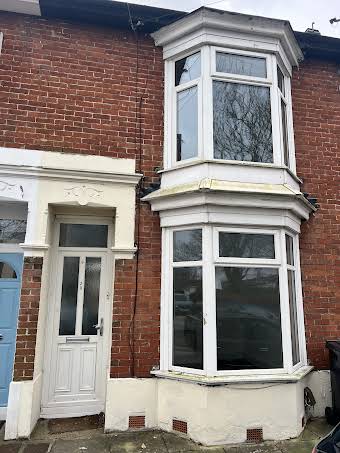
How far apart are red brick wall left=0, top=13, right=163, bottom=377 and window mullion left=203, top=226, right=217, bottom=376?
2.36ft

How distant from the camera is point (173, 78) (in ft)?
18.1

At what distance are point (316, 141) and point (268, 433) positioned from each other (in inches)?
176

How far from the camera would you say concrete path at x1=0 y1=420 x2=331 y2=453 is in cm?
403

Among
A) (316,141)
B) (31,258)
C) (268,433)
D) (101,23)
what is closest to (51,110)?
(101,23)

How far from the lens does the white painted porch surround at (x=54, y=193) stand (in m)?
4.71

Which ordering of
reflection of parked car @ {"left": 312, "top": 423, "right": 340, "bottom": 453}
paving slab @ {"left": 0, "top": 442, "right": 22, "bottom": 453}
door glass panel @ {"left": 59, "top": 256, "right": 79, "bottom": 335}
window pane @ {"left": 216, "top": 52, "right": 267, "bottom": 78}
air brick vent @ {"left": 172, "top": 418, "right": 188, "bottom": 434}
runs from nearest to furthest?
reflection of parked car @ {"left": 312, "top": 423, "right": 340, "bottom": 453} < paving slab @ {"left": 0, "top": 442, "right": 22, "bottom": 453} < air brick vent @ {"left": 172, "top": 418, "right": 188, "bottom": 434} < door glass panel @ {"left": 59, "top": 256, "right": 79, "bottom": 335} < window pane @ {"left": 216, "top": 52, "right": 267, "bottom": 78}

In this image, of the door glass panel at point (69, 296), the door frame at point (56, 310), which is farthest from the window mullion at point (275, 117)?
the door glass panel at point (69, 296)

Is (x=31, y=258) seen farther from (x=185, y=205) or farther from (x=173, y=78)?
(x=173, y=78)

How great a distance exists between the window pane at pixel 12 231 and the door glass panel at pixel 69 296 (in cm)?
74

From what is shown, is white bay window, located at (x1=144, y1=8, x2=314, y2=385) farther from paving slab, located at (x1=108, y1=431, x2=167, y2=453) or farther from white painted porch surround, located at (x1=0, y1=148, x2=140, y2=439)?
paving slab, located at (x1=108, y1=431, x2=167, y2=453)

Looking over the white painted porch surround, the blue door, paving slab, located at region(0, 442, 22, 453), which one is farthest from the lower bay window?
the blue door

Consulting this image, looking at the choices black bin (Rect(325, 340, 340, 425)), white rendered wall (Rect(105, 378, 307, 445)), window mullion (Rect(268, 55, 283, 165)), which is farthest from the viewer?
window mullion (Rect(268, 55, 283, 165))

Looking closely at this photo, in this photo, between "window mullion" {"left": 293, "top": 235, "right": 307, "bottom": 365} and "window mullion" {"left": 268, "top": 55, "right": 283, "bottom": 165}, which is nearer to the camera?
"window mullion" {"left": 293, "top": 235, "right": 307, "bottom": 365}

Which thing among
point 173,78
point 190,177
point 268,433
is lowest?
point 268,433
